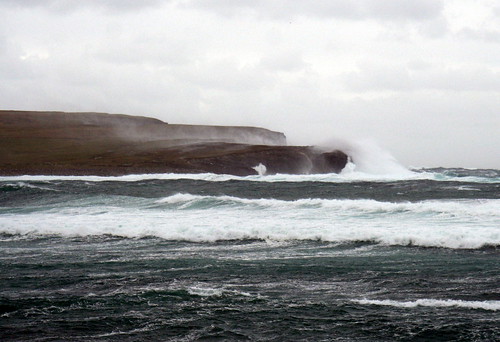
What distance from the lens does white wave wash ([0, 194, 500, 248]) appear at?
24.3 m

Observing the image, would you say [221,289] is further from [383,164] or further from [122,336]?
[383,164]

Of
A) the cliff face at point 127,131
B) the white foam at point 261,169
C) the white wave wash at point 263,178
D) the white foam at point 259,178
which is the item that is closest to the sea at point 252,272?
the white wave wash at point 263,178

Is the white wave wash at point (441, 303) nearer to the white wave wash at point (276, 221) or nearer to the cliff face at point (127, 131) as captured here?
the white wave wash at point (276, 221)

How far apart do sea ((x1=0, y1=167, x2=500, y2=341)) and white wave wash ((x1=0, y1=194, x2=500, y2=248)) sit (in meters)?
0.09

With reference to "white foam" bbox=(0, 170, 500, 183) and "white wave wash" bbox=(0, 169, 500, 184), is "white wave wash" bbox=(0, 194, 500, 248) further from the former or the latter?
"white foam" bbox=(0, 170, 500, 183)

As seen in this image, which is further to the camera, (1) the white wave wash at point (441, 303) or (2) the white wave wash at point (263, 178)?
(2) the white wave wash at point (263, 178)

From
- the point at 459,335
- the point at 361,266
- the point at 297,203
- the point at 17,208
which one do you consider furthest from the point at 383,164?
the point at 459,335

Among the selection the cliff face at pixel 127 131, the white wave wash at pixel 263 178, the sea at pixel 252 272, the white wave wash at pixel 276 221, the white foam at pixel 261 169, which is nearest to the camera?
the sea at pixel 252 272

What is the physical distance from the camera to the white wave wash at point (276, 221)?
2428 cm

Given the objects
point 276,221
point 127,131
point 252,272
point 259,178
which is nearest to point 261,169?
point 259,178

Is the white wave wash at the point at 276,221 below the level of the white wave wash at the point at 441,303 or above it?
above

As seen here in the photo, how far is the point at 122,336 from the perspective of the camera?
1227cm

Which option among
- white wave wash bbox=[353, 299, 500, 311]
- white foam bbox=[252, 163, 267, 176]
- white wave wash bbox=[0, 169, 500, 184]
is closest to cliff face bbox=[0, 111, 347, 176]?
white foam bbox=[252, 163, 267, 176]

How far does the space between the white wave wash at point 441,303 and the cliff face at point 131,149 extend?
60358mm
